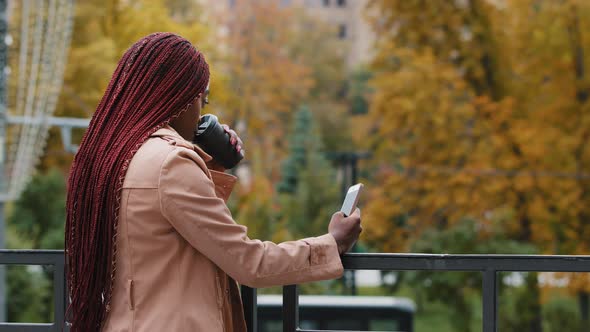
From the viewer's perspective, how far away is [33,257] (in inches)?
120

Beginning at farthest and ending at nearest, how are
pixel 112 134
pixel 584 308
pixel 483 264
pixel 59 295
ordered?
pixel 584 308
pixel 59 295
pixel 483 264
pixel 112 134

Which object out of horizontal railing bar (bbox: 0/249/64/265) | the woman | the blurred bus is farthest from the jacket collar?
the blurred bus

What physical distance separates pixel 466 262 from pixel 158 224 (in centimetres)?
93

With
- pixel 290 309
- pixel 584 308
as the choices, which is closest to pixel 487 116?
pixel 584 308

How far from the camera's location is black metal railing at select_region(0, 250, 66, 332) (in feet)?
9.77

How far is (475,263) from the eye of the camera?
2.78 metres

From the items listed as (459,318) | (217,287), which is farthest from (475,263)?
(459,318)

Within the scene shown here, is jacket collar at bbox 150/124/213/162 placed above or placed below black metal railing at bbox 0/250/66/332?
above

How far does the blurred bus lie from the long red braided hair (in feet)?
50.7

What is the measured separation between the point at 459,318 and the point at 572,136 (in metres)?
4.73

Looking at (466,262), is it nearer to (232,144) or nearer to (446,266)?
(446,266)

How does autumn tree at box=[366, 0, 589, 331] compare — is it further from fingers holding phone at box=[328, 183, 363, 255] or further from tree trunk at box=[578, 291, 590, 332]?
fingers holding phone at box=[328, 183, 363, 255]

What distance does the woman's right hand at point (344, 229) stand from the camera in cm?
264

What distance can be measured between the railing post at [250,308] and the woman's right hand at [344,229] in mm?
398
